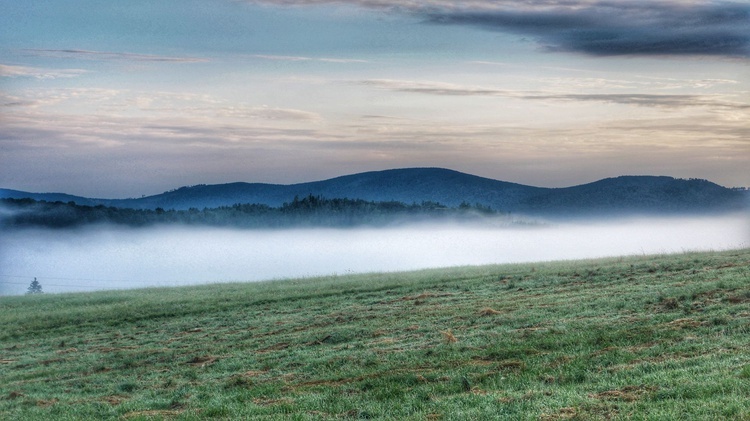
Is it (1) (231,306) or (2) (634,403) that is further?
(1) (231,306)

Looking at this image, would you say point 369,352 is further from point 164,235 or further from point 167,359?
point 164,235

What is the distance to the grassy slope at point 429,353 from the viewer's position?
46.8 ft

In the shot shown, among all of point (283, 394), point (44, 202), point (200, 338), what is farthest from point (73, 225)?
point (283, 394)

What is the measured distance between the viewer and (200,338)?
94.1 feet

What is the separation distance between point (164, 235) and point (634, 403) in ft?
637

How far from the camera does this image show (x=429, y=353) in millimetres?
19969

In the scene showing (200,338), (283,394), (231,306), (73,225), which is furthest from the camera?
(73,225)

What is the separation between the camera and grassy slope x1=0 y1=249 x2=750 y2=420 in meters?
14.3

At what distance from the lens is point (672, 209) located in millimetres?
193000

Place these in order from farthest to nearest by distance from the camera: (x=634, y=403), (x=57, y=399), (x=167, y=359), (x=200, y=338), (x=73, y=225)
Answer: (x=73, y=225) < (x=200, y=338) < (x=167, y=359) < (x=57, y=399) < (x=634, y=403)

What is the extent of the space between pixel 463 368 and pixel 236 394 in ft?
18.7

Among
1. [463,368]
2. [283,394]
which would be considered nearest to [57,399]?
[283,394]

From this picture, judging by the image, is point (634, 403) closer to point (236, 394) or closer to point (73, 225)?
point (236, 394)

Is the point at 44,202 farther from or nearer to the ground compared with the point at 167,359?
farther from the ground
